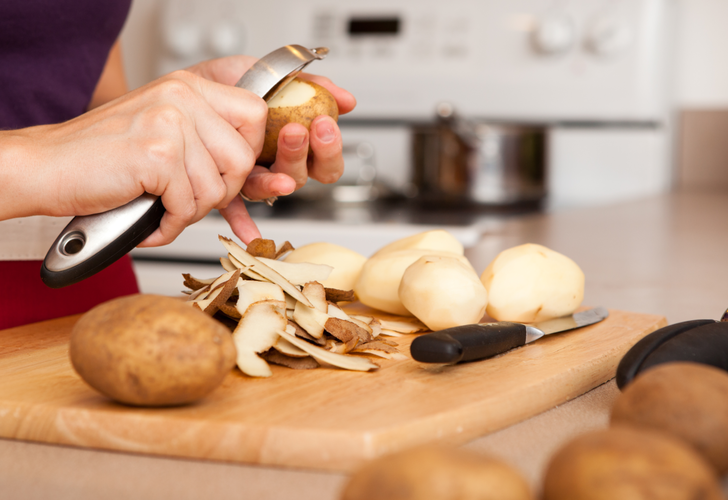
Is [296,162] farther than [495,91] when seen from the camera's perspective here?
No

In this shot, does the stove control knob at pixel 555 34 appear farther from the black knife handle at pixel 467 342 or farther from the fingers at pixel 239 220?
the black knife handle at pixel 467 342

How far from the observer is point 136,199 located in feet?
2.15

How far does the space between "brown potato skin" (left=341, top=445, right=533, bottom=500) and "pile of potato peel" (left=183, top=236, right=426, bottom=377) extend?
29 centimetres

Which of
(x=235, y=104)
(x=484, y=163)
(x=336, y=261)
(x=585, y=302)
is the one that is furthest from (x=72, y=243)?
(x=484, y=163)

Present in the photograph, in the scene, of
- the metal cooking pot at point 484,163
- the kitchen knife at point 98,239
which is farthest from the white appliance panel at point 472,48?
the kitchen knife at point 98,239

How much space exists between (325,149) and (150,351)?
1.34ft

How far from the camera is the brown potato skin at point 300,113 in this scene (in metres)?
0.76

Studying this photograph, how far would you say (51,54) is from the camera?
3.36 feet

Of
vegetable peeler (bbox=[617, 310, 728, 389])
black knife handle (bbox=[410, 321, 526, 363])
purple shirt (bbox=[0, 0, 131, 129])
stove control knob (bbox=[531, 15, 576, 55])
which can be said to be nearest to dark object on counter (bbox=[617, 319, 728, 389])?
vegetable peeler (bbox=[617, 310, 728, 389])

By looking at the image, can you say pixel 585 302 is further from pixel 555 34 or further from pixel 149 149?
pixel 555 34

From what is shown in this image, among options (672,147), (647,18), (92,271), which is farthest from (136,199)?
(672,147)

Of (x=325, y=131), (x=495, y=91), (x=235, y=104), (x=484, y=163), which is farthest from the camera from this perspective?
(x=495, y=91)

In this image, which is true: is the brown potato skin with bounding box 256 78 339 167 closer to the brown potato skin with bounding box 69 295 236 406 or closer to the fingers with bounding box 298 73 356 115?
the fingers with bounding box 298 73 356 115

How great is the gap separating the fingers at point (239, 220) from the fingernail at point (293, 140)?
12 centimetres
